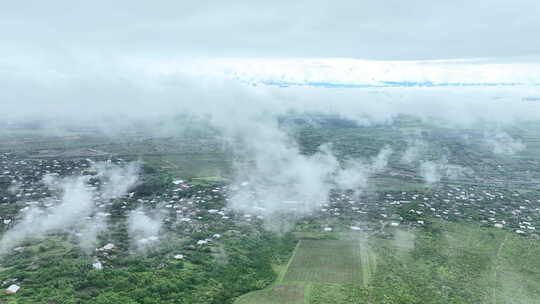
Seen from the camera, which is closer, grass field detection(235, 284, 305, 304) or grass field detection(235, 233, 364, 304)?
grass field detection(235, 284, 305, 304)

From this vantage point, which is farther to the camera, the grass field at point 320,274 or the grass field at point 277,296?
the grass field at point 320,274

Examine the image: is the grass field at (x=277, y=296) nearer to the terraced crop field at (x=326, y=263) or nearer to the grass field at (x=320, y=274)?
the grass field at (x=320, y=274)

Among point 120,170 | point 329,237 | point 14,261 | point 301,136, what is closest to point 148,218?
point 14,261

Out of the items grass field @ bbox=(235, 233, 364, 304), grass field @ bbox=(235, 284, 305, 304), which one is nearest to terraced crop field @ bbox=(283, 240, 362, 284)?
grass field @ bbox=(235, 233, 364, 304)

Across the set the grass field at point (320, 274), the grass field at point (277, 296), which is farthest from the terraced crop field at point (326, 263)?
the grass field at point (277, 296)

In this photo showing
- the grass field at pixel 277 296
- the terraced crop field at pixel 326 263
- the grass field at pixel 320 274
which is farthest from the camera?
the terraced crop field at pixel 326 263

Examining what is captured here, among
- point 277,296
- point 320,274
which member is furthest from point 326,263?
point 277,296

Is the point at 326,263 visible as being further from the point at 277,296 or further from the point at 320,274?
the point at 277,296

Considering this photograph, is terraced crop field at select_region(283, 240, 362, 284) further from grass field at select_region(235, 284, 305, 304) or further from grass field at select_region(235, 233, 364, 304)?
grass field at select_region(235, 284, 305, 304)
